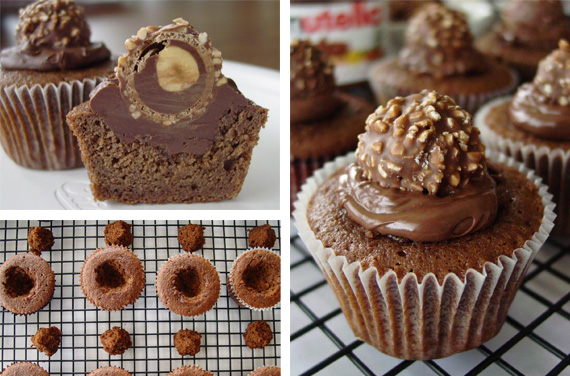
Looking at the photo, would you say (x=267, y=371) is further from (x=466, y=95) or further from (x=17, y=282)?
(x=466, y=95)

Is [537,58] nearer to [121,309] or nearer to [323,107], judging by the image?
[323,107]

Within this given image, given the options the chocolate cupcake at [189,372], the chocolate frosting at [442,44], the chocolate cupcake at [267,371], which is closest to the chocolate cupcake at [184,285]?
the chocolate cupcake at [189,372]

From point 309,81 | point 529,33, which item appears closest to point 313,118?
point 309,81

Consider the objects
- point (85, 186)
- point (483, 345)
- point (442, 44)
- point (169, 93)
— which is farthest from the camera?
point (442, 44)

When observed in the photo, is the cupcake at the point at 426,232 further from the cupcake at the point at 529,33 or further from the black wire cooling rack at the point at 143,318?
the cupcake at the point at 529,33

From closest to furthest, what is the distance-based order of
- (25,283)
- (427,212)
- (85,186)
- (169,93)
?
1. (427,212)
2. (169,93)
3. (85,186)
4. (25,283)

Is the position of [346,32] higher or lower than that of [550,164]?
higher

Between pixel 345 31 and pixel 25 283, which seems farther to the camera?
pixel 345 31
